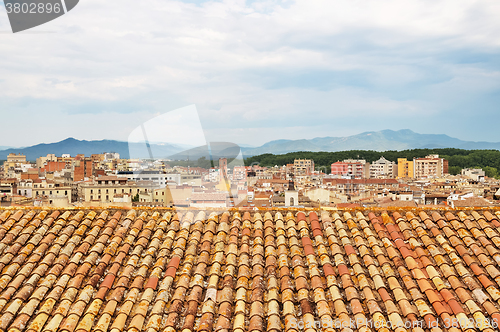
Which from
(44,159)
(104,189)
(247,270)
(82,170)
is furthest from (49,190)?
(44,159)

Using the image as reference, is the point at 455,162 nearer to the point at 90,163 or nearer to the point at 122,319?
the point at 90,163

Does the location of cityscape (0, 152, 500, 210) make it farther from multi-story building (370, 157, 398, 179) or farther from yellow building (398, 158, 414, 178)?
multi-story building (370, 157, 398, 179)

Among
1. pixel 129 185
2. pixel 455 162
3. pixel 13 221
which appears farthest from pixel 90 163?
pixel 455 162

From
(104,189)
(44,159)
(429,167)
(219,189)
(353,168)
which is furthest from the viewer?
(44,159)

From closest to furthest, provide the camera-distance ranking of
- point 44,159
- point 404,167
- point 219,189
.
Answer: point 219,189 → point 44,159 → point 404,167

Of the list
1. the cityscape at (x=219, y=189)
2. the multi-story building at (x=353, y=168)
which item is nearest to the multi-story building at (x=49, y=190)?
the cityscape at (x=219, y=189)

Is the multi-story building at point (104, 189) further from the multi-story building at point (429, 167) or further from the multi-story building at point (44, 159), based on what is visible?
the multi-story building at point (429, 167)

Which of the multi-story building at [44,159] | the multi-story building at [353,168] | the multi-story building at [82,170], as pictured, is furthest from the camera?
the multi-story building at [44,159]

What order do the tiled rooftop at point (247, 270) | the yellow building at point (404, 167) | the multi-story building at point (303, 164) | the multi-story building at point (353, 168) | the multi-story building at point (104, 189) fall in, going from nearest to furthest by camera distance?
1. the tiled rooftop at point (247, 270)
2. the multi-story building at point (104, 189)
3. the multi-story building at point (353, 168)
4. the yellow building at point (404, 167)
5. the multi-story building at point (303, 164)

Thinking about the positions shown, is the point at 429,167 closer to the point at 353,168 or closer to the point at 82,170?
the point at 353,168
